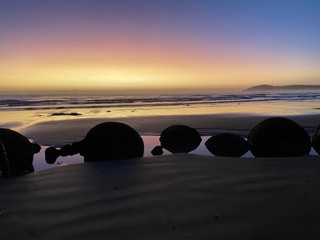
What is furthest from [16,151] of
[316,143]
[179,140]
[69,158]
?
[316,143]

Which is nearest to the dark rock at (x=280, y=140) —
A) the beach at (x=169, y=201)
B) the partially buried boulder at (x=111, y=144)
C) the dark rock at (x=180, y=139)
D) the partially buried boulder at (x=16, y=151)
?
the beach at (x=169, y=201)

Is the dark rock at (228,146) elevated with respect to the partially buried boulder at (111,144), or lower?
lower

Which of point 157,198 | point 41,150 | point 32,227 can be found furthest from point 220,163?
point 41,150

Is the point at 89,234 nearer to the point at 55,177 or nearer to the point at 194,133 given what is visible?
the point at 55,177

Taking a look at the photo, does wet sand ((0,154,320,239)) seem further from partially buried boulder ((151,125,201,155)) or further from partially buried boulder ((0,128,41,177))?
partially buried boulder ((151,125,201,155))

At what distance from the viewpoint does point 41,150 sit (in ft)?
27.3

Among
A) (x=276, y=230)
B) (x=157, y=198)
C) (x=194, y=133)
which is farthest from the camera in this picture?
(x=194, y=133)

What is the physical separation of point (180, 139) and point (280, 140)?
3.06 metres

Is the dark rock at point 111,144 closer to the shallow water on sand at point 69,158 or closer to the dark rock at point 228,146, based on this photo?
the shallow water on sand at point 69,158

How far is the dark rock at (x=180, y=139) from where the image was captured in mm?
8414

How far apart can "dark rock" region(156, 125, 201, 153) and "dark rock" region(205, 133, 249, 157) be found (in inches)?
25.7

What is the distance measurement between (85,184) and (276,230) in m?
2.65

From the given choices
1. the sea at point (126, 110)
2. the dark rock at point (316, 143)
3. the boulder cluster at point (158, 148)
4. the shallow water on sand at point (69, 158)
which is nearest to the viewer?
the boulder cluster at point (158, 148)

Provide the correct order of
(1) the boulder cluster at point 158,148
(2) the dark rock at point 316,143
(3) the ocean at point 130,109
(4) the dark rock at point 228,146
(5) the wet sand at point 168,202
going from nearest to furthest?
(5) the wet sand at point 168,202, (1) the boulder cluster at point 158,148, (2) the dark rock at point 316,143, (4) the dark rock at point 228,146, (3) the ocean at point 130,109
